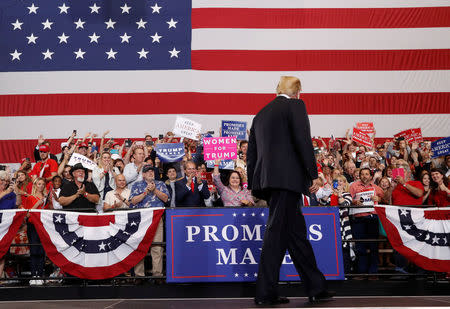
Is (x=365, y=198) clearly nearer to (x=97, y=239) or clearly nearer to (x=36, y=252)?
(x=97, y=239)

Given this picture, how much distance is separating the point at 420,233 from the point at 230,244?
2.17 m

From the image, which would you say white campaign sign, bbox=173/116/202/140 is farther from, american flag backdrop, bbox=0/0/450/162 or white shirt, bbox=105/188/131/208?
american flag backdrop, bbox=0/0/450/162

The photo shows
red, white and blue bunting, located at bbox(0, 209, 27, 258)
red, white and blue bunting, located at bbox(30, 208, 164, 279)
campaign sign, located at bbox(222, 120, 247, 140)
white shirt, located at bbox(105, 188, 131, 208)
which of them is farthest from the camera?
campaign sign, located at bbox(222, 120, 247, 140)

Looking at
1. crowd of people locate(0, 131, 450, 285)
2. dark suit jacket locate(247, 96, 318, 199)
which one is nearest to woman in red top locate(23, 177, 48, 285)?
crowd of people locate(0, 131, 450, 285)

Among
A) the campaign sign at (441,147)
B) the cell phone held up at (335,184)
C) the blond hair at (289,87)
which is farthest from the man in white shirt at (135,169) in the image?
the campaign sign at (441,147)

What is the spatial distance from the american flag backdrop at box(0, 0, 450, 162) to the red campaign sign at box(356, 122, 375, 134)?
2.89ft

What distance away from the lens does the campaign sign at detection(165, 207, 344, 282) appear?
4.94 metres

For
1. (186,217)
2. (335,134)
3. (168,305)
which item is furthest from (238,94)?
(168,305)

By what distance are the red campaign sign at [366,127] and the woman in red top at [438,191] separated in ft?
13.2

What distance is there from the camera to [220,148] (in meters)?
6.60

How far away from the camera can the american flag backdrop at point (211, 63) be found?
11570mm

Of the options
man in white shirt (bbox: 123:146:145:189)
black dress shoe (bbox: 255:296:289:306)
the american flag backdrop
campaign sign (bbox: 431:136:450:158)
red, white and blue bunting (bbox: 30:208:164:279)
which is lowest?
black dress shoe (bbox: 255:296:289:306)

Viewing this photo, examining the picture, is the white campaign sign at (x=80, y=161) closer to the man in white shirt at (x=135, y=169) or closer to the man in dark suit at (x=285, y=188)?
the man in white shirt at (x=135, y=169)

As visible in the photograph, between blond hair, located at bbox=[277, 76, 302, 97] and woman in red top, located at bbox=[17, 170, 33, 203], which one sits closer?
blond hair, located at bbox=[277, 76, 302, 97]
